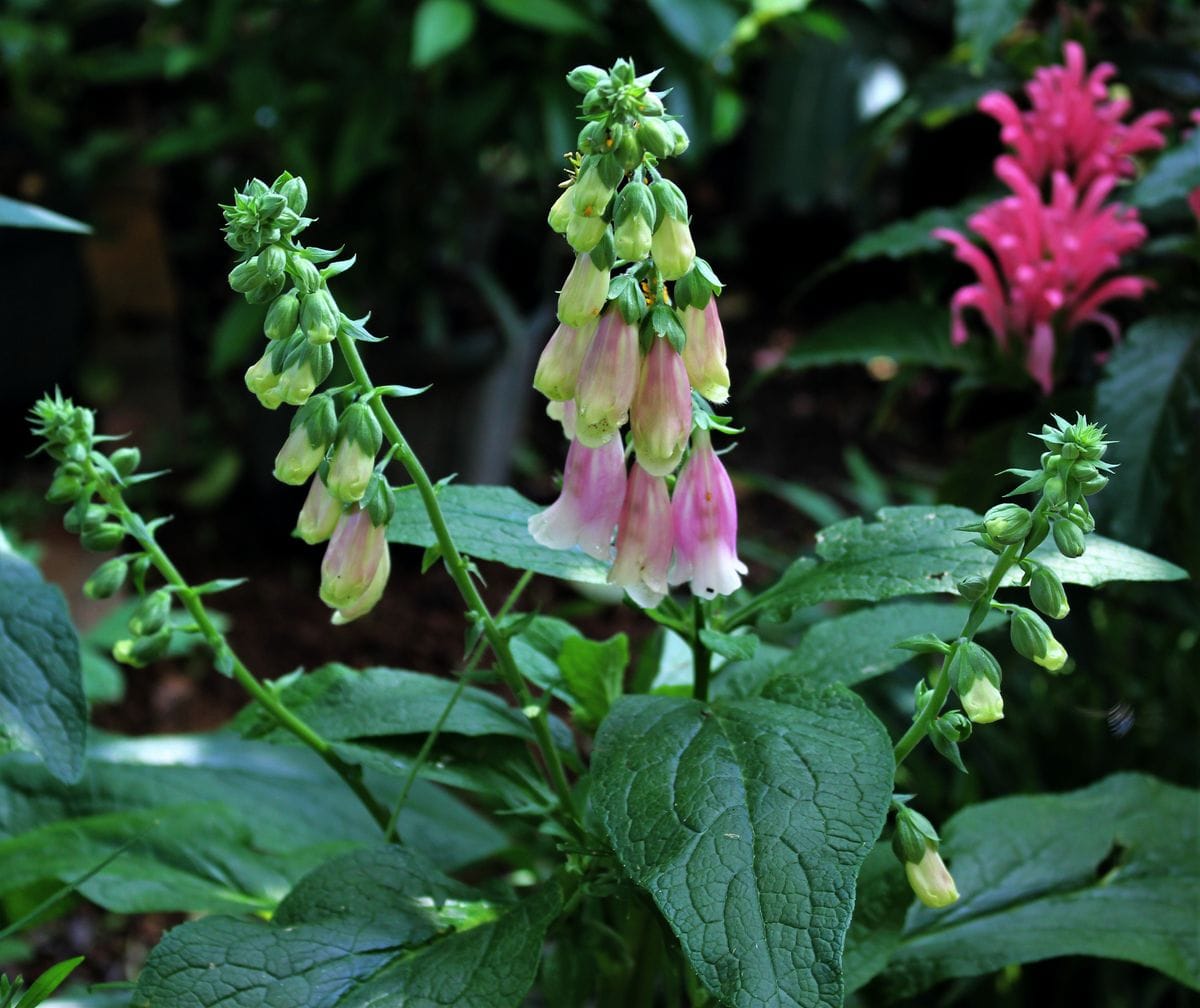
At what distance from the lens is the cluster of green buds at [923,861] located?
77 cm

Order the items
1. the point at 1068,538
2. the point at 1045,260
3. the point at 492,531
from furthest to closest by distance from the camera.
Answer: the point at 1045,260, the point at 492,531, the point at 1068,538

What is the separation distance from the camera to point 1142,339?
51.2 inches

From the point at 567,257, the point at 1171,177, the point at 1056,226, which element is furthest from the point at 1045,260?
the point at 567,257

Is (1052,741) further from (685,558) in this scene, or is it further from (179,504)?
(179,504)

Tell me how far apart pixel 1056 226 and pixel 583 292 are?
79 centimetres

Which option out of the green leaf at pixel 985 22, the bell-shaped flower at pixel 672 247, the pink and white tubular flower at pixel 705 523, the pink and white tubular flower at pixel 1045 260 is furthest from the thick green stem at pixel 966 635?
the green leaf at pixel 985 22

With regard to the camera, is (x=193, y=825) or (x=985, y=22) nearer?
(x=193, y=825)

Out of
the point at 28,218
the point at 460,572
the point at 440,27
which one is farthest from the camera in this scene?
the point at 440,27

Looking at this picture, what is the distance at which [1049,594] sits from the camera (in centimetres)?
71

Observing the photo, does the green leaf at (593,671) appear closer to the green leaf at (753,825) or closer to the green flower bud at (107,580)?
the green leaf at (753,825)

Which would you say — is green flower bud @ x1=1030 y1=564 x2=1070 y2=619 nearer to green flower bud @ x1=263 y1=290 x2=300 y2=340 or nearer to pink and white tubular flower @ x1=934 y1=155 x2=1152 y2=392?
green flower bud @ x1=263 y1=290 x2=300 y2=340

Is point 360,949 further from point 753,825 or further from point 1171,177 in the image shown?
point 1171,177

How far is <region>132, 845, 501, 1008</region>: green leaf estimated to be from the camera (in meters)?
0.77

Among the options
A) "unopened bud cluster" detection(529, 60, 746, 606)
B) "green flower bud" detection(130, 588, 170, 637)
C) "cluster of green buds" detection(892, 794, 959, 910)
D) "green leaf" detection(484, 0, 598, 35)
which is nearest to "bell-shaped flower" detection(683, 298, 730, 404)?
"unopened bud cluster" detection(529, 60, 746, 606)
